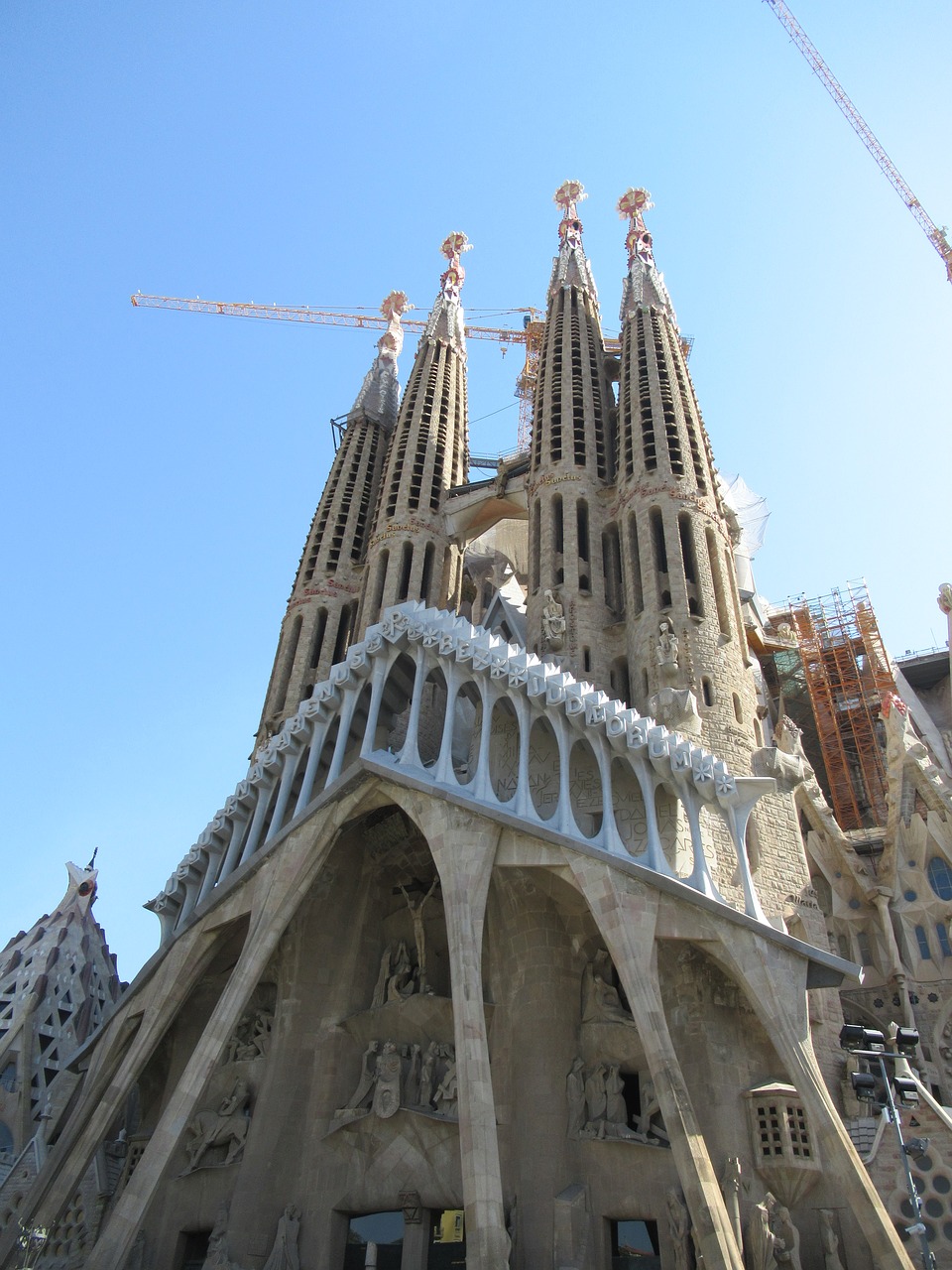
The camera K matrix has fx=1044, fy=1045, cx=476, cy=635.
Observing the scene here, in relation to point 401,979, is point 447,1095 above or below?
below

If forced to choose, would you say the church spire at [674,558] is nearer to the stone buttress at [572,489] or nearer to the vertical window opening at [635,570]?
the vertical window opening at [635,570]

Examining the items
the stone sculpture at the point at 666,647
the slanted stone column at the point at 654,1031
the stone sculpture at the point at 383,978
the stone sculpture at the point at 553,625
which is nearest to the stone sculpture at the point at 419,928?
the stone sculpture at the point at 383,978

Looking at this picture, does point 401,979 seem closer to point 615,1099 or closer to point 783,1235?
point 615,1099

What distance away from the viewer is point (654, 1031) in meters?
14.6

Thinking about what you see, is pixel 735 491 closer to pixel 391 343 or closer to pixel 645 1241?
pixel 391 343

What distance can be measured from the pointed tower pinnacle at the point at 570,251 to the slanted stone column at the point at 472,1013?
22.0 m

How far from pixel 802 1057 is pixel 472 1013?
474 centimetres

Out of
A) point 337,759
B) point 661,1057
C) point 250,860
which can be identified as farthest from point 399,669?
point 661,1057

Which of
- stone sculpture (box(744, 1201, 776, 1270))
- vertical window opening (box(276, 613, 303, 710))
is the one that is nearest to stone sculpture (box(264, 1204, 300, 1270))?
stone sculpture (box(744, 1201, 776, 1270))

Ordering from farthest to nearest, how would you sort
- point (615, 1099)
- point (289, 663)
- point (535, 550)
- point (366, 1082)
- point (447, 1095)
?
point (289, 663) < point (535, 550) < point (366, 1082) < point (447, 1095) < point (615, 1099)

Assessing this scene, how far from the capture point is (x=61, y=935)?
2683 centimetres

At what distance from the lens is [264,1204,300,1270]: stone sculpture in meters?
17.1

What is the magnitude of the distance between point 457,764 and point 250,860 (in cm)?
465

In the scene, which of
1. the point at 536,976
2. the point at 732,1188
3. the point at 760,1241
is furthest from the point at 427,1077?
the point at 760,1241
